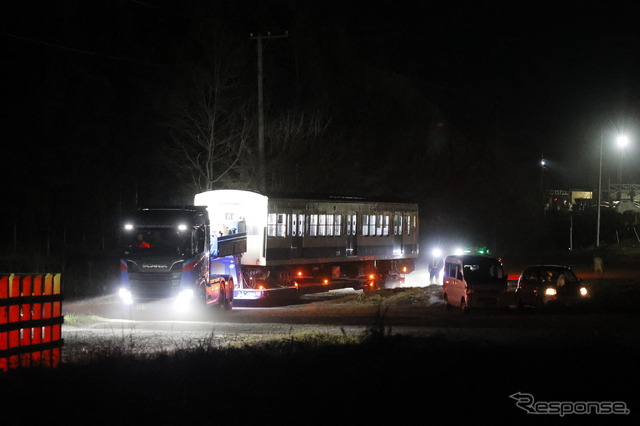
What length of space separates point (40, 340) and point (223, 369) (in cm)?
433

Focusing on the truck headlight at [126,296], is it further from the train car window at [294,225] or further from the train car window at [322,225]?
the train car window at [322,225]

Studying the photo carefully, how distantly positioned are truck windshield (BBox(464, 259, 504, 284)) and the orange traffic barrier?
15.6m

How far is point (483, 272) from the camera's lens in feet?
95.9

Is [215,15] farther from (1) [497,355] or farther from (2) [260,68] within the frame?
(1) [497,355]

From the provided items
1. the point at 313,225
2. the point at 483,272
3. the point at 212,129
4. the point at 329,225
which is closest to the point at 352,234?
the point at 329,225

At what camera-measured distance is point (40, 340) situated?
1567cm

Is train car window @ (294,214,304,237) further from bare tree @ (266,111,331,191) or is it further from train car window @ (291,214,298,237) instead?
bare tree @ (266,111,331,191)

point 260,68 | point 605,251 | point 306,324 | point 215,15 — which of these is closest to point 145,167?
point 215,15

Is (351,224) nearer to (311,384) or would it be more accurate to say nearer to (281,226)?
(281,226)

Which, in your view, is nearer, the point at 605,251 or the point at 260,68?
the point at 260,68

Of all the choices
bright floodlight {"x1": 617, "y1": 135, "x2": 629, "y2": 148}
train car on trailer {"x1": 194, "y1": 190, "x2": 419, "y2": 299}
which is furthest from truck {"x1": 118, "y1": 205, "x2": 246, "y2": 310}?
bright floodlight {"x1": 617, "y1": 135, "x2": 629, "y2": 148}

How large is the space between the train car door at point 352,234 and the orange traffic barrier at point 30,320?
71.4 feet

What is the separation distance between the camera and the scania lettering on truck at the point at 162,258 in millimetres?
26547

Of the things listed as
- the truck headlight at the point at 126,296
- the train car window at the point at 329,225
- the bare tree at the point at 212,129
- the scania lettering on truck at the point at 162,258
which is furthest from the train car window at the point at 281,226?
the truck headlight at the point at 126,296
